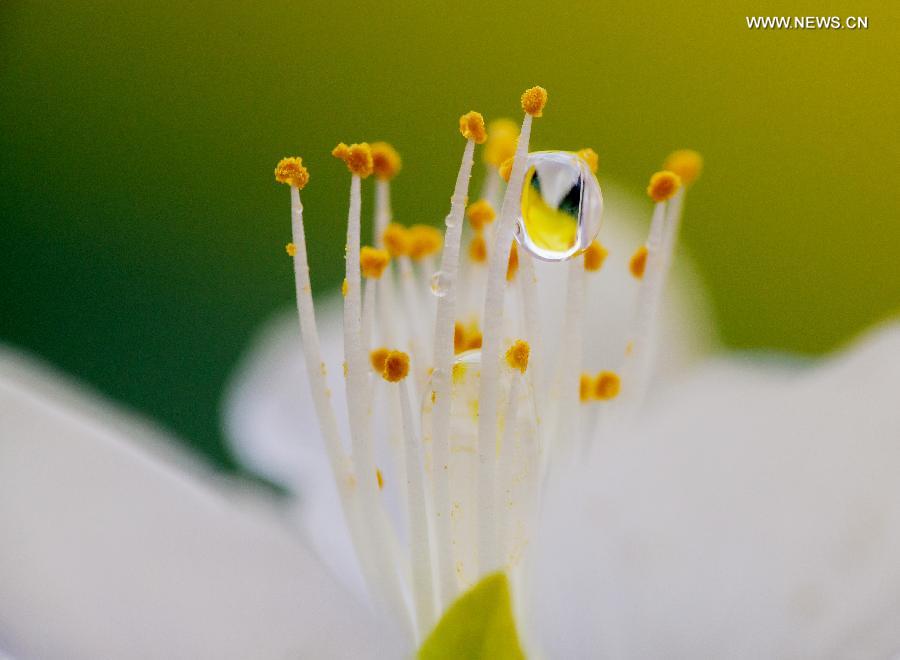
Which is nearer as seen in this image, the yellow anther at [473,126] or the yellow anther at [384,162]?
the yellow anther at [473,126]

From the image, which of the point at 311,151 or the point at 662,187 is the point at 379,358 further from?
the point at 311,151

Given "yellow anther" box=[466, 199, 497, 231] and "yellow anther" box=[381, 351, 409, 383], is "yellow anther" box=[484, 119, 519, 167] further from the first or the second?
"yellow anther" box=[381, 351, 409, 383]

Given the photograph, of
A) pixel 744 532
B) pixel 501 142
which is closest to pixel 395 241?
pixel 501 142

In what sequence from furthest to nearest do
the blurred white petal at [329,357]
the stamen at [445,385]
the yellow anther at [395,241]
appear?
the blurred white petal at [329,357] < the yellow anther at [395,241] < the stamen at [445,385]

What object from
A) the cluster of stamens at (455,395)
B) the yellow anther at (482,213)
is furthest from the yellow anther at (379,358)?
the yellow anther at (482,213)

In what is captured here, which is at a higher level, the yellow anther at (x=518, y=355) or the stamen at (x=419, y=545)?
the yellow anther at (x=518, y=355)

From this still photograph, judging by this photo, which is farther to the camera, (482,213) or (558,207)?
(482,213)

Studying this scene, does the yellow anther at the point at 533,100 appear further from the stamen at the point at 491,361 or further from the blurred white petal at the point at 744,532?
the blurred white petal at the point at 744,532

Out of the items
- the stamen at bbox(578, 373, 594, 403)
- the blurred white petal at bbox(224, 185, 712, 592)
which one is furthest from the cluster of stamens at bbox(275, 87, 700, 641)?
the blurred white petal at bbox(224, 185, 712, 592)
